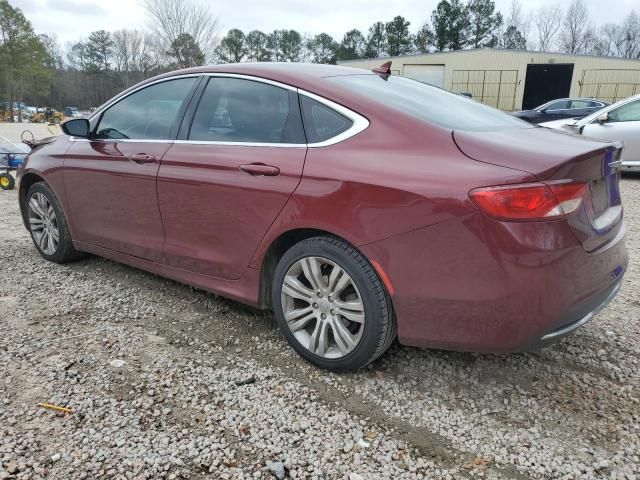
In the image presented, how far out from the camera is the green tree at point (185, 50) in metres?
33.6

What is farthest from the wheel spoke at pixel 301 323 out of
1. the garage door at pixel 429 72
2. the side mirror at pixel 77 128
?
the garage door at pixel 429 72

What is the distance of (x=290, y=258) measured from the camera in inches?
102

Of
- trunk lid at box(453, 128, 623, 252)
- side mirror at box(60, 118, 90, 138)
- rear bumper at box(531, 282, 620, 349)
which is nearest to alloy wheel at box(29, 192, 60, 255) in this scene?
side mirror at box(60, 118, 90, 138)

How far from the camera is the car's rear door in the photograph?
8.53 ft

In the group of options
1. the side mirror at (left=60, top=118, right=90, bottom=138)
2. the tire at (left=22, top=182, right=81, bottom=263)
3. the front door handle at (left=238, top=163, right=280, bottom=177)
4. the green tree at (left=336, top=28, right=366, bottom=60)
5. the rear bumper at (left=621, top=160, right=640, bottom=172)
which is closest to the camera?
the front door handle at (left=238, top=163, right=280, bottom=177)

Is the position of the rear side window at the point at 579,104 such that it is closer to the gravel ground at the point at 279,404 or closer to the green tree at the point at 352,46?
the gravel ground at the point at 279,404

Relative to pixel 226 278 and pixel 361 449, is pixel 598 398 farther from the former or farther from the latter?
pixel 226 278

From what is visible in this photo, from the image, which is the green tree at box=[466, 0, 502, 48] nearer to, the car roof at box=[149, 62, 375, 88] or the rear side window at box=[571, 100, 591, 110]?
the rear side window at box=[571, 100, 591, 110]

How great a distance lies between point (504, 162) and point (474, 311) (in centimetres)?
63

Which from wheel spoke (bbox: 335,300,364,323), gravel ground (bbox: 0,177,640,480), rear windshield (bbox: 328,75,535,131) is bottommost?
gravel ground (bbox: 0,177,640,480)

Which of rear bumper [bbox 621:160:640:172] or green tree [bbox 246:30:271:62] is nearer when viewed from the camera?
rear bumper [bbox 621:160:640:172]

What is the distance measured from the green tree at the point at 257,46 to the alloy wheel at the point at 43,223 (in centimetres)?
6765

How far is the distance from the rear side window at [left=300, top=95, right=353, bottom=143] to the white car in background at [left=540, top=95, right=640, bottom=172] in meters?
7.37

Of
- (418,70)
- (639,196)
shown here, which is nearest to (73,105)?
(418,70)
